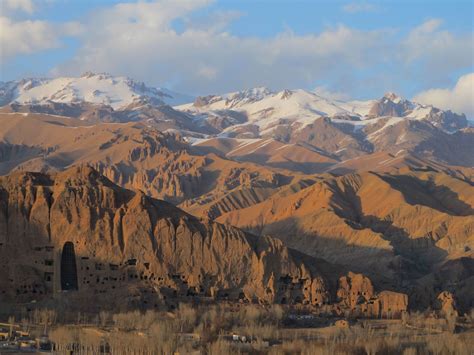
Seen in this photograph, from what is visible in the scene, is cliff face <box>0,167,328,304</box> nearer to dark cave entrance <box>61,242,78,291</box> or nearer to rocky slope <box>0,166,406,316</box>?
rocky slope <box>0,166,406,316</box>

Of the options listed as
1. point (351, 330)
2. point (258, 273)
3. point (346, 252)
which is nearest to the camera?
point (351, 330)

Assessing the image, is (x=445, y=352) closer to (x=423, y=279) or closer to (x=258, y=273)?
(x=258, y=273)

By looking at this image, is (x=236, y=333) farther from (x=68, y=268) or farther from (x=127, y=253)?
(x=68, y=268)

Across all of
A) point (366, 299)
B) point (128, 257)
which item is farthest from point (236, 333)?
point (366, 299)

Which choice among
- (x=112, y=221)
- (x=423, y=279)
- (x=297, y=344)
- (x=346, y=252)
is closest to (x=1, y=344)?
(x=297, y=344)

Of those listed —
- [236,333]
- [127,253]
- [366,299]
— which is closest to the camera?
[236,333]

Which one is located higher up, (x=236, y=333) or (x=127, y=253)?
(x=127, y=253)

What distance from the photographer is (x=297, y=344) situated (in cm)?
7950

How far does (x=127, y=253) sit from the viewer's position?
100812 mm

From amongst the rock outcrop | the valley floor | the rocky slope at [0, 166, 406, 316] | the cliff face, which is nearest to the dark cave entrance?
the rocky slope at [0, 166, 406, 316]

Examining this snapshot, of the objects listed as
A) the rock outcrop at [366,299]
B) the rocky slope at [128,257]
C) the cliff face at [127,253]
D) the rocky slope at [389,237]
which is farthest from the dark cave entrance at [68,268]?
the rocky slope at [389,237]

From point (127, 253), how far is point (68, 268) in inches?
210

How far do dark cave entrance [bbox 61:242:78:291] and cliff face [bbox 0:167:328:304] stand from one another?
20 centimetres

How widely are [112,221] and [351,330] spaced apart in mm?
25001
